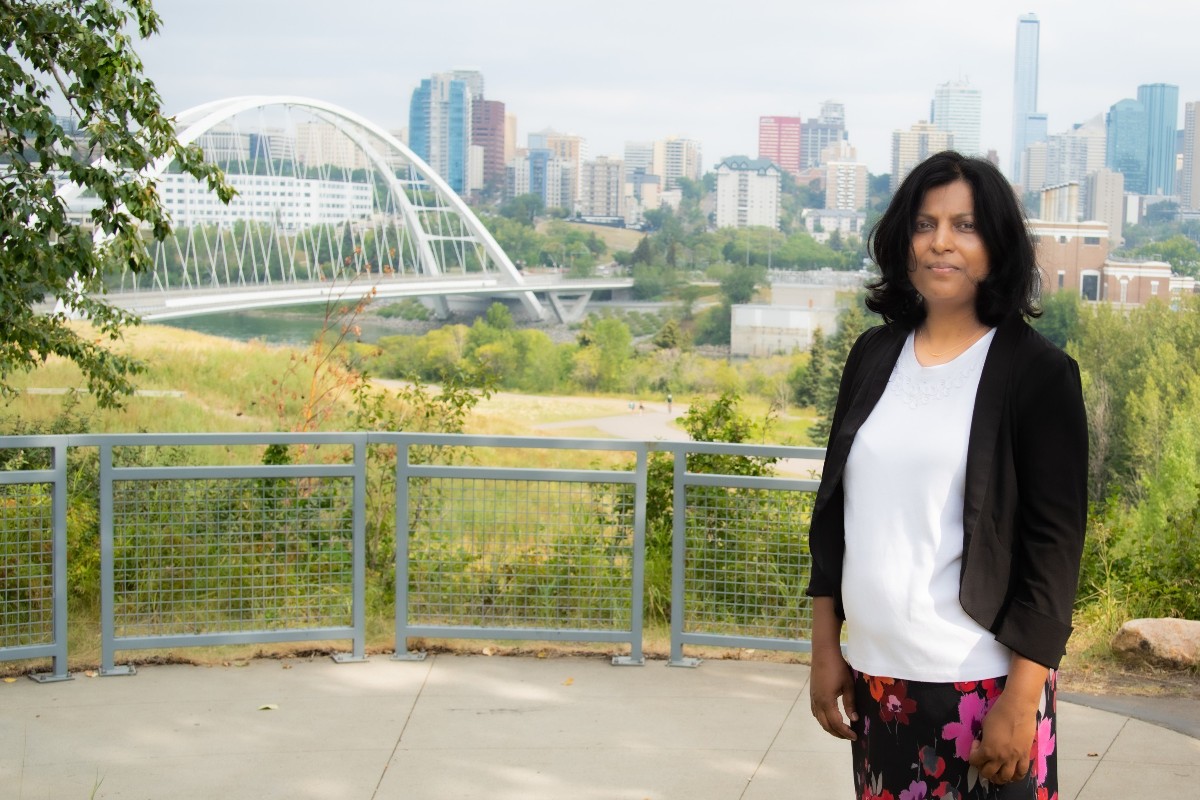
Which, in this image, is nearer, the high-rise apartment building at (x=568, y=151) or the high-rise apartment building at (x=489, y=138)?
the high-rise apartment building at (x=568, y=151)

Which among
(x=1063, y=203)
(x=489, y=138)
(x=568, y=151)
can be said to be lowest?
(x=1063, y=203)

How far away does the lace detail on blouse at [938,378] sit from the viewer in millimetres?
1694

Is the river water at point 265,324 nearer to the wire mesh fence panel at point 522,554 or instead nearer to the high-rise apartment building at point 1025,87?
the wire mesh fence panel at point 522,554

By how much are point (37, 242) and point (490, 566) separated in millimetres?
1997

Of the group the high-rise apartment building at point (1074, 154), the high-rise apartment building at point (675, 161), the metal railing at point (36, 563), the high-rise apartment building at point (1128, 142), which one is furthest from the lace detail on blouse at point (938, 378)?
the high-rise apartment building at point (675, 161)

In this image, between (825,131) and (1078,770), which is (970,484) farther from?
(825,131)

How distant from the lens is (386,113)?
5009cm

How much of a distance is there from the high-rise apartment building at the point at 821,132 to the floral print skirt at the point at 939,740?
49108 millimetres

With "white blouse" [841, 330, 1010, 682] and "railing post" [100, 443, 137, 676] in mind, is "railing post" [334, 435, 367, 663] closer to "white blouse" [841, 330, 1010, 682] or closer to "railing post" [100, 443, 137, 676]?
"railing post" [100, 443, 137, 676]

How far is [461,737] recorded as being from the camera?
12.5ft

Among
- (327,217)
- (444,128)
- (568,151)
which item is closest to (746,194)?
(568,151)

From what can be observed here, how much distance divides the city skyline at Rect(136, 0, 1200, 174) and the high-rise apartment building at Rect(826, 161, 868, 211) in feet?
4.85

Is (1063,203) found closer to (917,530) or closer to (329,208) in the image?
(329,208)

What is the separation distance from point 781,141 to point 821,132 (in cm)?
188
